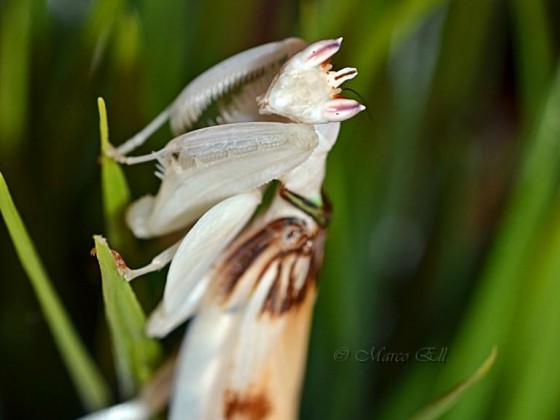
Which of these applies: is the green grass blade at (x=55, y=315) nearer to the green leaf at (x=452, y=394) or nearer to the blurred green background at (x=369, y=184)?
the blurred green background at (x=369, y=184)

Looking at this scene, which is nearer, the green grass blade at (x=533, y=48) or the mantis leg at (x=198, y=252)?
the mantis leg at (x=198, y=252)

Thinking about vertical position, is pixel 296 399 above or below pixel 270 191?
below

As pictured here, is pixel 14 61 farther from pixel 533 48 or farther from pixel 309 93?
pixel 533 48

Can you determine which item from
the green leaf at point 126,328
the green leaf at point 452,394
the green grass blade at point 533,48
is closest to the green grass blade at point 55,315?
the green leaf at point 126,328

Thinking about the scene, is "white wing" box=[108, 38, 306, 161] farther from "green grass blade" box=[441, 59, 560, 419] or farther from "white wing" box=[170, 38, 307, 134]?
"green grass blade" box=[441, 59, 560, 419]

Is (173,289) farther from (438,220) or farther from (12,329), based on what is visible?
(438,220)

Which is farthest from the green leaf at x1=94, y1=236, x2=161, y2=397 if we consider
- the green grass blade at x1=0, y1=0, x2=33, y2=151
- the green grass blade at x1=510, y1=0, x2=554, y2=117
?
the green grass blade at x1=510, y1=0, x2=554, y2=117

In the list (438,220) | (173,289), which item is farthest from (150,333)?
(438,220)
